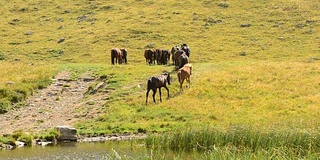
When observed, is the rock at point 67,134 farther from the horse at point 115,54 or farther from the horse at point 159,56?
the horse at point 159,56

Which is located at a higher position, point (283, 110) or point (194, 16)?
point (194, 16)

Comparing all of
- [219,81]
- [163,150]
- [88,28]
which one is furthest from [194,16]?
[163,150]

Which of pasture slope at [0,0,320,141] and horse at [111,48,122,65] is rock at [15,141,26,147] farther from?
horse at [111,48,122,65]

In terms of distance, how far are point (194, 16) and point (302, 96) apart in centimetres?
4433

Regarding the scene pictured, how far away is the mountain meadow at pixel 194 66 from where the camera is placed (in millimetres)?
23984

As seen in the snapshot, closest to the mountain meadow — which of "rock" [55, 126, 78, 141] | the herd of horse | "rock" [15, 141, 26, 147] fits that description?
the herd of horse

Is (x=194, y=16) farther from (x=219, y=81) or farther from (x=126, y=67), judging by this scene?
(x=219, y=81)

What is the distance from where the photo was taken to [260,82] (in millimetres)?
39188

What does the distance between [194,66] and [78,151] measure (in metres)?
21.5

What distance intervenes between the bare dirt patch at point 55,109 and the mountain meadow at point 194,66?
75cm

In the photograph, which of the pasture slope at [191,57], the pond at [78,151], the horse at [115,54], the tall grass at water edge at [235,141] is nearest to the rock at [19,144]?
the pond at [78,151]

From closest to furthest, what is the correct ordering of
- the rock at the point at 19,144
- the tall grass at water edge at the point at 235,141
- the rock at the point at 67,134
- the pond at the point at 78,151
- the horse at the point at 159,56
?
the tall grass at water edge at the point at 235,141 → the pond at the point at 78,151 → the rock at the point at 19,144 → the rock at the point at 67,134 → the horse at the point at 159,56

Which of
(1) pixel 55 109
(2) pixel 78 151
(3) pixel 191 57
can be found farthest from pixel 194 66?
(2) pixel 78 151

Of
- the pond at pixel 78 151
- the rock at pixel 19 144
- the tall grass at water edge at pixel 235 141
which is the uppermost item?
the tall grass at water edge at pixel 235 141
